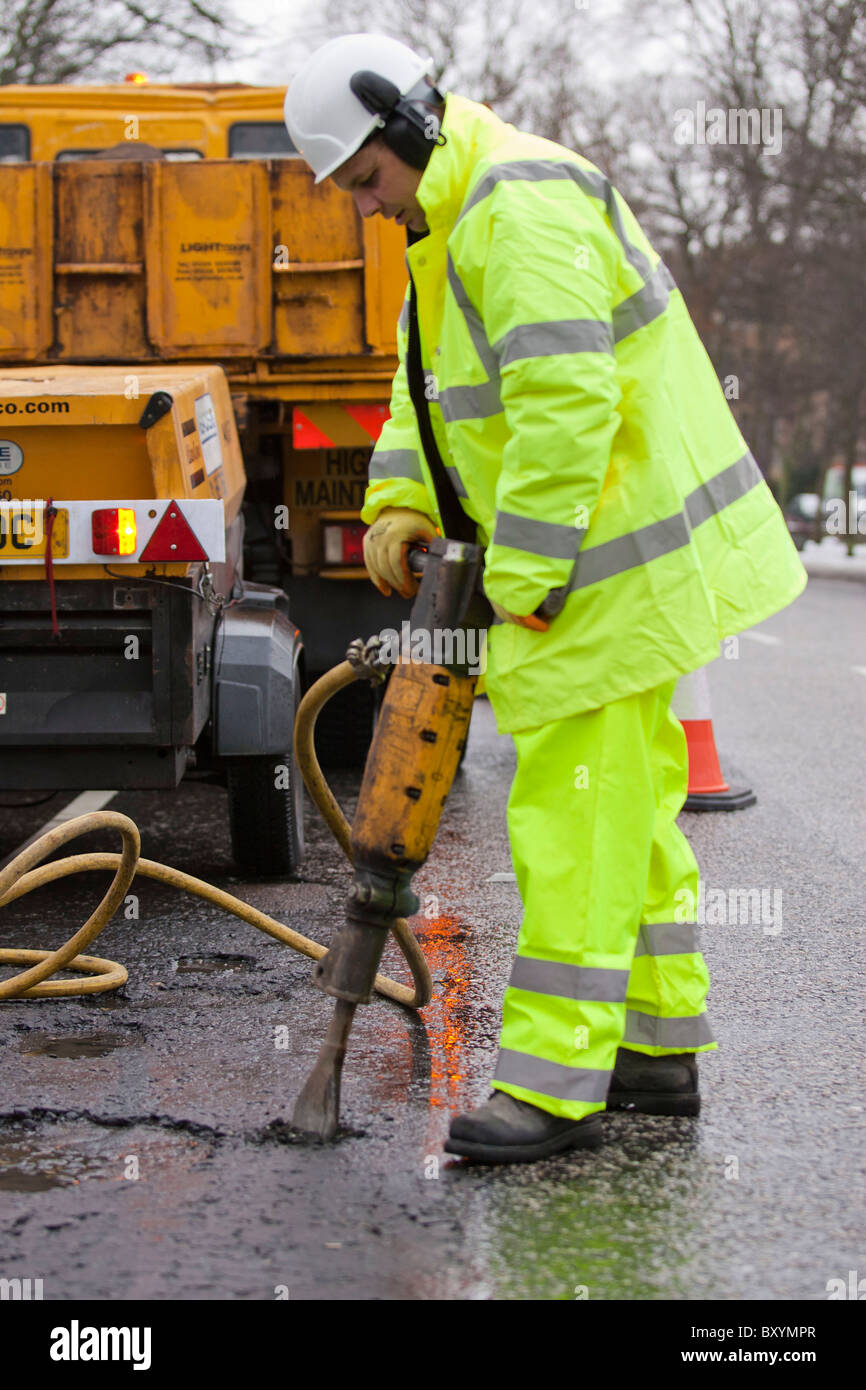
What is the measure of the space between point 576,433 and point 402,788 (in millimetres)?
753

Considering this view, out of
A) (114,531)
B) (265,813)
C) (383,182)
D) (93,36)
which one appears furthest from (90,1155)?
(93,36)

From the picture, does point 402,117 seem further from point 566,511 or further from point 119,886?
point 119,886

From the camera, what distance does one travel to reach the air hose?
385cm

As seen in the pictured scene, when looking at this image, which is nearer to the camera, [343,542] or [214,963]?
[214,963]

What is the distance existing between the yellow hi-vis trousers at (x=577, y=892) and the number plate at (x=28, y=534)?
81.8 inches

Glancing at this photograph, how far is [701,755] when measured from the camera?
281 inches

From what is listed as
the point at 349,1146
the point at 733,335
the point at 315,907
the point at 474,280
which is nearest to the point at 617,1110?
the point at 349,1146

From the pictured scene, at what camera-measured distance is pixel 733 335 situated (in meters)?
41.4

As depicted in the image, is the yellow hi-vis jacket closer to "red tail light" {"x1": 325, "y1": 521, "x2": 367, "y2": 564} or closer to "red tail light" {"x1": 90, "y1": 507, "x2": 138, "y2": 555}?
"red tail light" {"x1": 90, "y1": 507, "x2": 138, "y2": 555}

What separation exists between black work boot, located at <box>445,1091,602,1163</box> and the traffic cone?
3.87 metres

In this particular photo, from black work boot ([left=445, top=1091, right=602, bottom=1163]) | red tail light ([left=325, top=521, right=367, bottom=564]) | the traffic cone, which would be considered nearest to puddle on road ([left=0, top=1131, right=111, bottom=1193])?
black work boot ([left=445, top=1091, right=602, bottom=1163])

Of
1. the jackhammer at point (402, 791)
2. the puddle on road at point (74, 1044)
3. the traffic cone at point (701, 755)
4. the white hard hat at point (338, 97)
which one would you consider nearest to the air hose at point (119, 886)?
the puddle on road at point (74, 1044)
